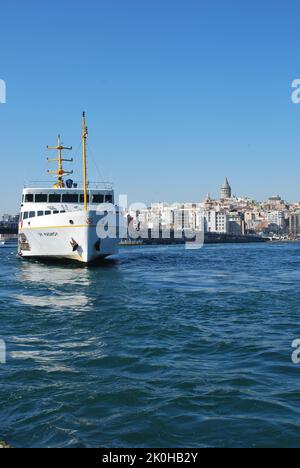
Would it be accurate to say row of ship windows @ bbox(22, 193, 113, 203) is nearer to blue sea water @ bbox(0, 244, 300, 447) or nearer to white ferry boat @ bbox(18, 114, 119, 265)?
white ferry boat @ bbox(18, 114, 119, 265)

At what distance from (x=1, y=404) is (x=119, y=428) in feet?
7.41

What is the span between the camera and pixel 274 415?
7742 mm

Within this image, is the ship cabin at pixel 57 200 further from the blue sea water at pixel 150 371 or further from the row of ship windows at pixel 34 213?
the blue sea water at pixel 150 371

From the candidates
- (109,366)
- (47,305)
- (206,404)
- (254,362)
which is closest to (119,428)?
(206,404)

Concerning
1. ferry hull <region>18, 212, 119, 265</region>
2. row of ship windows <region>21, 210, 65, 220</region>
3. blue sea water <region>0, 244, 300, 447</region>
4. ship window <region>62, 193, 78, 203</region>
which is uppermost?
ship window <region>62, 193, 78, 203</region>

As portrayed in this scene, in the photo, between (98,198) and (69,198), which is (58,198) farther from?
(98,198)

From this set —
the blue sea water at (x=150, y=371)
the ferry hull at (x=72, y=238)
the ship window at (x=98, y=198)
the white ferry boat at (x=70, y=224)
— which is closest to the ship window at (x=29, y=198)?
the white ferry boat at (x=70, y=224)

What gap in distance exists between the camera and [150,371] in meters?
10.1

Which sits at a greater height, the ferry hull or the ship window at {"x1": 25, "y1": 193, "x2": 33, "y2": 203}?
the ship window at {"x1": 25, "y1": 193, "x2": 33, "y2": 203}

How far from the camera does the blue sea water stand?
729 centimetres

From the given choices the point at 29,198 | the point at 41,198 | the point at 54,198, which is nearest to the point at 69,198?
the point at 54,198

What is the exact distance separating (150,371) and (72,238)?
2249cm

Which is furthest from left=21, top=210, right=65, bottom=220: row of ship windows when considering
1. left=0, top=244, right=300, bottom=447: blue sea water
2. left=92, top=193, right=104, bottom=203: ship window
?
left=0, top=244, right=300, bottom=447: blue sea water

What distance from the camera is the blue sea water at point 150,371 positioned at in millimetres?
7289
